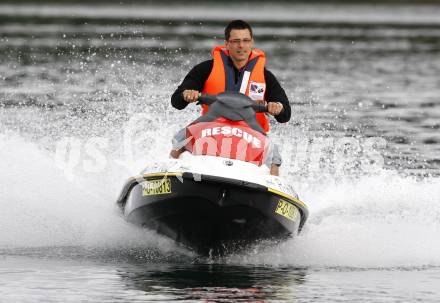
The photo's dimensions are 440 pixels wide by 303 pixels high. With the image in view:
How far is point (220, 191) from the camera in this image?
10789 mm

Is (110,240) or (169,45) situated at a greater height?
(169,45)

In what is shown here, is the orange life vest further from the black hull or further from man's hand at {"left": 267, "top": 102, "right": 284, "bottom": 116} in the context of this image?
the black hull

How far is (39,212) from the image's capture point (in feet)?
43.7

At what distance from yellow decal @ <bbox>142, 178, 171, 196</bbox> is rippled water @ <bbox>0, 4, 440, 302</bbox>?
0.67 m

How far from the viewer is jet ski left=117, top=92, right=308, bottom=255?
10.8 m

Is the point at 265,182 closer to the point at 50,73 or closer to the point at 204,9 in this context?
the point at 50,73

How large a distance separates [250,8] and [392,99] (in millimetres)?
44304

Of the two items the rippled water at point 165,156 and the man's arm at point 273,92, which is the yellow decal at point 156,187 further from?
the man's arm at point 273,92

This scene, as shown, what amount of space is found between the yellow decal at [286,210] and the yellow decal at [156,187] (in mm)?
1017

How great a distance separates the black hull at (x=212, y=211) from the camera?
10.8 metres

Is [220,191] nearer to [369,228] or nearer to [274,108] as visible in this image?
[274,108]

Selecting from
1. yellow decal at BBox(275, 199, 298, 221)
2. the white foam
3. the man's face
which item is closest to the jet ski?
yellow decal at BBox(275, 199, 298, 221)

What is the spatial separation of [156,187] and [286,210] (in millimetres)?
1221

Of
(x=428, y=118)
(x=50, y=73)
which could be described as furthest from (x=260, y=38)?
(x=428, y=118)
